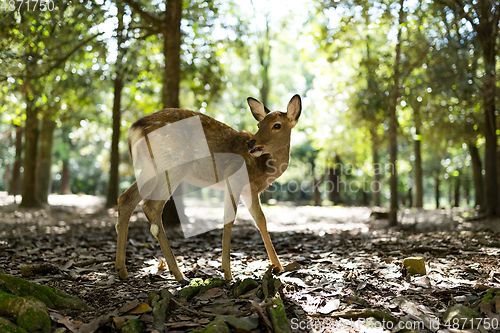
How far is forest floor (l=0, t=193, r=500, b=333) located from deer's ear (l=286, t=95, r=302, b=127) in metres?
1.66

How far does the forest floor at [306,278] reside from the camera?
2.78 metres

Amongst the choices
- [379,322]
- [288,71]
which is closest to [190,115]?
[379,322]

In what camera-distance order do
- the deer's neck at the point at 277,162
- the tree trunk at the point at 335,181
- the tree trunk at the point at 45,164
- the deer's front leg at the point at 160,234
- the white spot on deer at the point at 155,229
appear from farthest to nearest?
the tree trunk at the point at 335,181
the tree trunk at the point at 45,164
the deer's neck at the point at 277,162
the white spot on deer at the point at 155,229
the deer's front leg at the point at 160,234

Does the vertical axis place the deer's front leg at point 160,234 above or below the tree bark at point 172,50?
below

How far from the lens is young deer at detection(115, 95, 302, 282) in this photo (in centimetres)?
401

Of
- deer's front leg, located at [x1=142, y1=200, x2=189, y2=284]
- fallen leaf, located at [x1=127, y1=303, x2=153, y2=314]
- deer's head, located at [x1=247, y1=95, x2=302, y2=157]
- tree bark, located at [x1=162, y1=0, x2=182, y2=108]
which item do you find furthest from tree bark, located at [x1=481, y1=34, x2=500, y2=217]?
fallen leaf, located at [x1=127, y1=303, x2=153, y2=314]

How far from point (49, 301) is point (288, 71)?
88.0 ft

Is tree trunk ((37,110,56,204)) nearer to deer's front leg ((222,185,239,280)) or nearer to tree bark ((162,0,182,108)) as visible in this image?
tree bark ((162,0,182,108))

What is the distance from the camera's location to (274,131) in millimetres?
4078

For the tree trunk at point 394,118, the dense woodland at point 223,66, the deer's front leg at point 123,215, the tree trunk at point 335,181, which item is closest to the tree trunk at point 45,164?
the dense woodland at point 223,66

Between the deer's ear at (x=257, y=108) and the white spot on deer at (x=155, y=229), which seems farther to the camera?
the deer's ear at (x=257, y=108)

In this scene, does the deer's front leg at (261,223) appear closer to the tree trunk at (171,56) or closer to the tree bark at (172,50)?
the tree trunk at (171,56)

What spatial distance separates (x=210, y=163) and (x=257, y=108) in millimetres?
881

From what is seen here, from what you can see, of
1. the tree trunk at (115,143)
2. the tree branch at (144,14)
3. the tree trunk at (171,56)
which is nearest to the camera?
the tree branch at (144,14)
